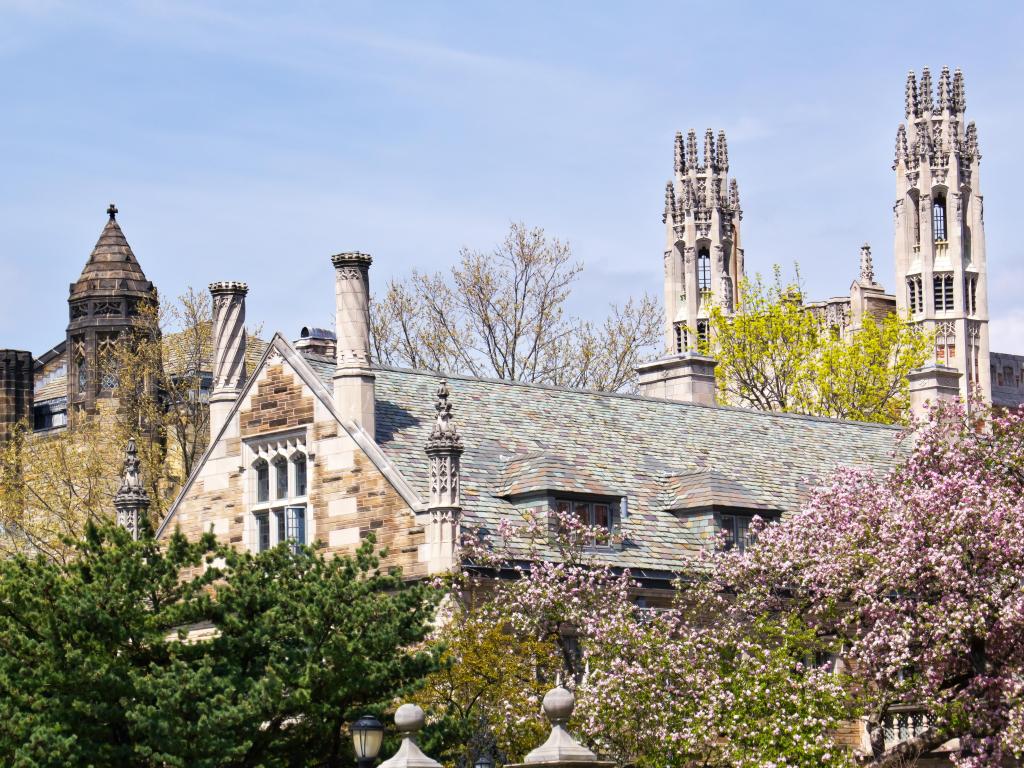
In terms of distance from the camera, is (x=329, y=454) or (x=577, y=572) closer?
(x=577, y=572)

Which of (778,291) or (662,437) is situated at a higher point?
(778,291)

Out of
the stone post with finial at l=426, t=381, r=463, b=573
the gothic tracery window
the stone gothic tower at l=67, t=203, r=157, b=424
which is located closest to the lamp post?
the stone post with finial at l=426, t=381, r=463, b=573

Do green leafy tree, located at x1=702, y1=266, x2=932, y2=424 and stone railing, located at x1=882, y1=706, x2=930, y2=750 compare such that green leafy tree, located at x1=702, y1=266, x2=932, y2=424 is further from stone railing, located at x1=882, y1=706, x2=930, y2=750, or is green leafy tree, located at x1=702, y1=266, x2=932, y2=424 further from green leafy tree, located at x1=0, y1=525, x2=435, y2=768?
green leafy tree, located at x1=0, y1=525, x2=435, y2=768

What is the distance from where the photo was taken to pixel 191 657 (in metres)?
29.0

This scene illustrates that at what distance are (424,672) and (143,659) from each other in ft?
12.2

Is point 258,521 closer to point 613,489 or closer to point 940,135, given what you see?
point 613,489

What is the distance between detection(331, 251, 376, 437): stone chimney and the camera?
37.2 meters

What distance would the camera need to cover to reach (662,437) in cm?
4322

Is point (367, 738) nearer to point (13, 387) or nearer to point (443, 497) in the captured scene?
point (443, 497)

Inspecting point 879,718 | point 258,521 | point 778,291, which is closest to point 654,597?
point 879,718

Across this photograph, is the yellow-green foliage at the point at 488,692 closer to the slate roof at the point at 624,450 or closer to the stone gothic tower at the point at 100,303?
the slate roof at the point at 624,450

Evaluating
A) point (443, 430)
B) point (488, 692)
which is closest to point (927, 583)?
point (488, 692)

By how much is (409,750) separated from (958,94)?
9364 cm

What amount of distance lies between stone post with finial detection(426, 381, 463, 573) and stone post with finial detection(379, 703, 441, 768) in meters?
8.90
